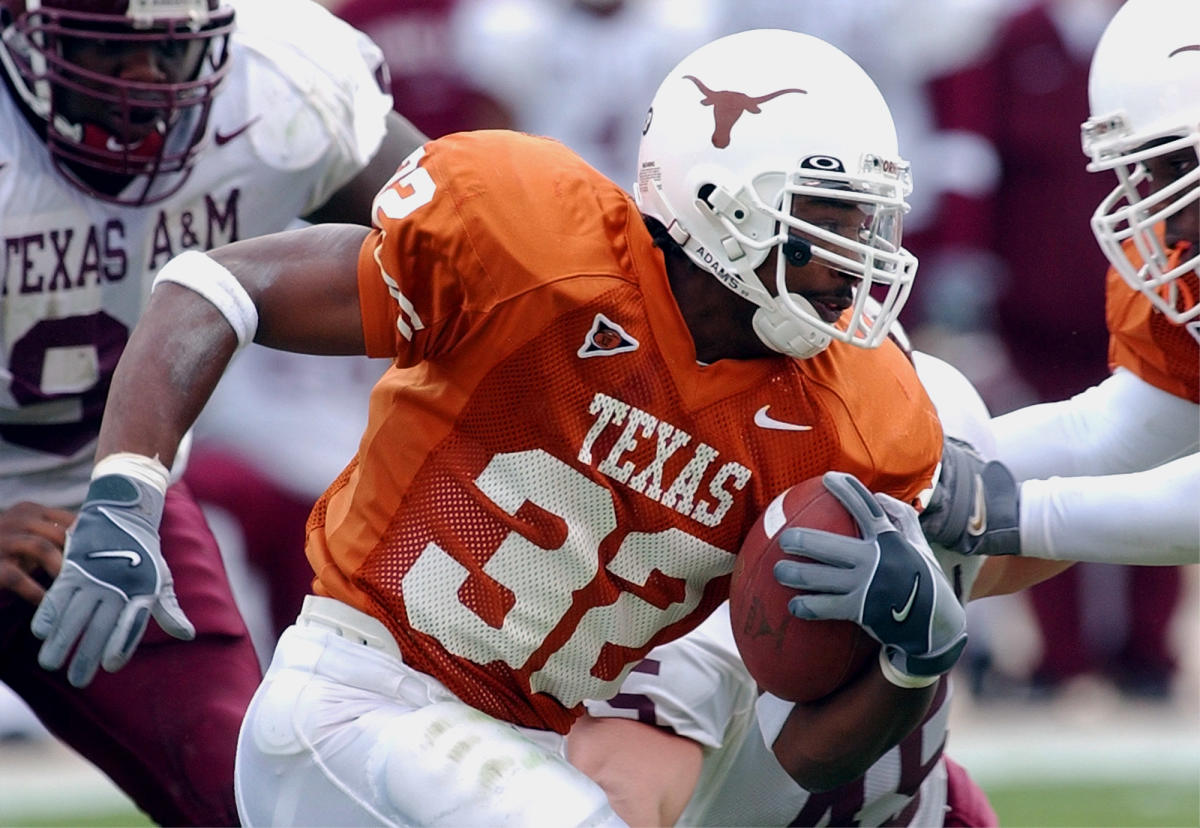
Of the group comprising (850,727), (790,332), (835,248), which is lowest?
(850,727)

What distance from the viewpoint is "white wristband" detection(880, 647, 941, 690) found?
9.06ft

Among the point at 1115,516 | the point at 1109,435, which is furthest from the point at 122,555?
the point at 1109,435

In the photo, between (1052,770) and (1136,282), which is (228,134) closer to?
(1136,282)

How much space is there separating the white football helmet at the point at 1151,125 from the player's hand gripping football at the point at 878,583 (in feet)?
2.30

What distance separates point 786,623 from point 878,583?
0.13m

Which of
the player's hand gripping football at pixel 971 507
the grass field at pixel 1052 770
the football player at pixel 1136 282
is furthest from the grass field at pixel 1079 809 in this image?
the player's hand gripping football at pixel 971 507

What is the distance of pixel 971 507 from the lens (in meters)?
3.11

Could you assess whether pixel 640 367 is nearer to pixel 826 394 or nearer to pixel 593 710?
pixel 826 394

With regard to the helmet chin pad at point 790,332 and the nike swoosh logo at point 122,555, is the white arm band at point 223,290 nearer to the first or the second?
the nike swoosh logo at point 122,555

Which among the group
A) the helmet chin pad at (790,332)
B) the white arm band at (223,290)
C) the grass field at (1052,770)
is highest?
the helmet chin pad at (790,332)

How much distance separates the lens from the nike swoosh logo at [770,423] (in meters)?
2.77

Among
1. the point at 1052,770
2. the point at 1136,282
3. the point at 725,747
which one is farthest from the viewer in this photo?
the point at 1052,770

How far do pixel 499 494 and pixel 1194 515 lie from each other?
1.07 meters

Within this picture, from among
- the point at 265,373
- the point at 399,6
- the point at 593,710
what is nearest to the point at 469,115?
the point at 399,6
